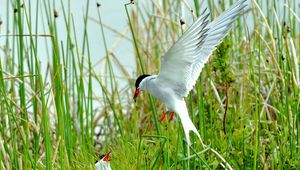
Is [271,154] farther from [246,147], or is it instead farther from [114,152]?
[114,152]

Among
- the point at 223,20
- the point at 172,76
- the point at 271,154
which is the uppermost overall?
the point at 223,20

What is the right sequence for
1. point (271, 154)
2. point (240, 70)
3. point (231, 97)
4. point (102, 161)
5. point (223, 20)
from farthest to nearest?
point (240, 70) → point (231, 97) → point (271, 154) → point (102, 161) → point (223, 20)

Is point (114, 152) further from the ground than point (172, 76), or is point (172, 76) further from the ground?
point (172, 76)

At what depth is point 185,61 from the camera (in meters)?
1.74

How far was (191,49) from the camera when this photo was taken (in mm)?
1676

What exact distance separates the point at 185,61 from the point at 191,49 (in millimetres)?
70

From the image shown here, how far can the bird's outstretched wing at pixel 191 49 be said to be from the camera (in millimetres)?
1626

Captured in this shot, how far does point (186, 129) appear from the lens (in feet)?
5.82

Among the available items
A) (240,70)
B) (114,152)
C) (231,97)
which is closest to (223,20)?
(114,152)

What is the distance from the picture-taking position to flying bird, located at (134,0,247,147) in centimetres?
166

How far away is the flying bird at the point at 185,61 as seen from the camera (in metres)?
1.66

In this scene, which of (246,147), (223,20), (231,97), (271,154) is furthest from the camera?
(231,97)

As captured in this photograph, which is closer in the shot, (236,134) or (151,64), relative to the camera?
(236,134)

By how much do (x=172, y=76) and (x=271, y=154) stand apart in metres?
1.64
